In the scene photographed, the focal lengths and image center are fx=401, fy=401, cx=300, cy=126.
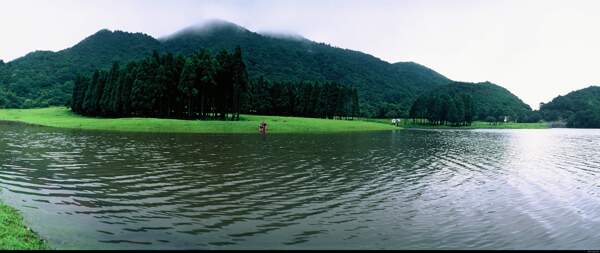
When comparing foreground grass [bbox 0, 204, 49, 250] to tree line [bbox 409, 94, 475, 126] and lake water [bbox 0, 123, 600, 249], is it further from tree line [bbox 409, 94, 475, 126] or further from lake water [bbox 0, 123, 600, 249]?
tree line [bbox 409, 94, 475, 126]

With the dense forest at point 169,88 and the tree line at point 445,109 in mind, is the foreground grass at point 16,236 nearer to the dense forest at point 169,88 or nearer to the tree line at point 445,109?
the dense forest at point 169,88

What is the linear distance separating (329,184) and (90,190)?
12459 mm

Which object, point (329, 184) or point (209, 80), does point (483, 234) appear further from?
point (209, 80)

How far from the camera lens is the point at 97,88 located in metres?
112

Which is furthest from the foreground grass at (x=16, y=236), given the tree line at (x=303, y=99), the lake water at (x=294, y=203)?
the tree line at (x=303, y=99)

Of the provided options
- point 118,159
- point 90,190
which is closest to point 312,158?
point 118,159

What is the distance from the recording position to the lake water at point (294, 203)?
13.0m

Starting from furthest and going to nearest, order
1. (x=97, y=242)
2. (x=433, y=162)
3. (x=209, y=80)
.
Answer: (x=209, y=80) → (x=433, y=162) → (x=97, y=242)

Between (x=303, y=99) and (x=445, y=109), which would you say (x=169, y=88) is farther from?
(x=445, y=109)

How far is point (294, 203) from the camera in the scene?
18.0m

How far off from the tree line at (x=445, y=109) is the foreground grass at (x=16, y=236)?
169508 millimetres

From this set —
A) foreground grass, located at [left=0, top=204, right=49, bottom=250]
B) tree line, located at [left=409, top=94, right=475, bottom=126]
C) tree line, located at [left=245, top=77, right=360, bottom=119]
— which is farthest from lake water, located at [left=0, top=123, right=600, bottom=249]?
tree line, located at [left=409, top=94, right=475, bottom=126]

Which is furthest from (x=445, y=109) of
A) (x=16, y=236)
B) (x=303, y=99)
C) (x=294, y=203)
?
(x=16, y=236)

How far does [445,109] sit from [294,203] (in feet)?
537
